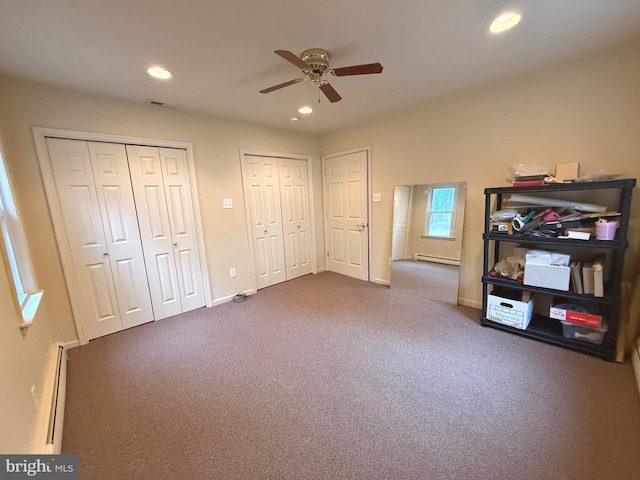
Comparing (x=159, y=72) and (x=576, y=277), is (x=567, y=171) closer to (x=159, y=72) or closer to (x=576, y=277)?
(x=576, y=277)

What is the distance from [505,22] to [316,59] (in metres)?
1.25

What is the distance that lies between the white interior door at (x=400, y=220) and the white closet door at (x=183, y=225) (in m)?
2.64

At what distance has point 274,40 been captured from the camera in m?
1.73

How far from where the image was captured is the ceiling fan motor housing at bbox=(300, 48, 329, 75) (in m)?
1.86

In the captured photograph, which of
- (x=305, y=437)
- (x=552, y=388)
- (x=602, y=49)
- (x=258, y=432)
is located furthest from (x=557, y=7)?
(x=258, y=432)

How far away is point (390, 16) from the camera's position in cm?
155

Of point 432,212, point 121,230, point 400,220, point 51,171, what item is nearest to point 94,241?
point 121,230

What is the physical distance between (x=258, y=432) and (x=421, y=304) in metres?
2.31

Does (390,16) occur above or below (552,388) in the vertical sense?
above

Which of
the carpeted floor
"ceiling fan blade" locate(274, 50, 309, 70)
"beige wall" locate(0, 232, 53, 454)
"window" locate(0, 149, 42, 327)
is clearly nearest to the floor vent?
"window" locate(0, 149, 42, 327)

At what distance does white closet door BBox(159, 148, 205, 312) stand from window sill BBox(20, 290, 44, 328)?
1.18 metres

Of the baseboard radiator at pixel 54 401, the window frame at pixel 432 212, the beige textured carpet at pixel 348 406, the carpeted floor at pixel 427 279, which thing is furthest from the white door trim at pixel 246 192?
the baseboard radiator at pixel 54 401

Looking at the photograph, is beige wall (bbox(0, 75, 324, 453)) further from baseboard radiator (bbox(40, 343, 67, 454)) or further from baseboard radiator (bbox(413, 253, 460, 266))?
baseboard radiator (bbox(413, 253, 460, 266))

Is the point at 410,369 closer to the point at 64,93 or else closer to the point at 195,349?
the point at 195,349
